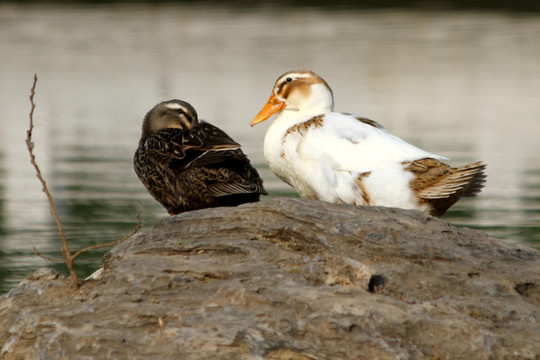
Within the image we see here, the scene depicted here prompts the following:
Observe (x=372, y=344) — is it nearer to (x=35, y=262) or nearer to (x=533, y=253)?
(x=533, y=253)

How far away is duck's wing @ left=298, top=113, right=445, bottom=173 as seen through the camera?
6.54m

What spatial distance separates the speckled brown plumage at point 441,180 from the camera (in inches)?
246

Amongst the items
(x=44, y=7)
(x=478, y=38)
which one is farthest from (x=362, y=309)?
(x=44, y=7)

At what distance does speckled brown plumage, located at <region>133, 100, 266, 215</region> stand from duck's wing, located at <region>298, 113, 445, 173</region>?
1.68 feet

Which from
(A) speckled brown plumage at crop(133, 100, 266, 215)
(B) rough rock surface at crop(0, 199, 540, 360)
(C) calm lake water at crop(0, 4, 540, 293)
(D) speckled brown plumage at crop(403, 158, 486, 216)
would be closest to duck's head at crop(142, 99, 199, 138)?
(A) speckled brown plumage at crop(133, 100, 266, 215)

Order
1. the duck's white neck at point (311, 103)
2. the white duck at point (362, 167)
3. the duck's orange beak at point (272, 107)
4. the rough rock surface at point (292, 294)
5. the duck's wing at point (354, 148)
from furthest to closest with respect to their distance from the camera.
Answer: the duck's orange beak at point (272, 107), the duck's white neck at point (311, 103), the duck's wing at point (354, 148), the white duck at point (362, 167), the rough rock surface at point (292, 294)

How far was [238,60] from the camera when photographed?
76.1 feet

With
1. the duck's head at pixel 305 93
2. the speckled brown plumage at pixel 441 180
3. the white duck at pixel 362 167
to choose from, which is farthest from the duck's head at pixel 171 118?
the speckled brown plumage at pixel 441 180

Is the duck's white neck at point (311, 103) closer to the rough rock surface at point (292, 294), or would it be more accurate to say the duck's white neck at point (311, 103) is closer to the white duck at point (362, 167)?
the white duck at point (362, 167)

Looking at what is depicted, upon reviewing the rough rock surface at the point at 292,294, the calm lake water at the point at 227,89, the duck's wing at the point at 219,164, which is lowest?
the calm lake water at the point at 227,89

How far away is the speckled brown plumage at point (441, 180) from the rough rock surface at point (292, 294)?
0.42m

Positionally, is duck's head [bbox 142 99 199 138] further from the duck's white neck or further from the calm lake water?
the calm lake water

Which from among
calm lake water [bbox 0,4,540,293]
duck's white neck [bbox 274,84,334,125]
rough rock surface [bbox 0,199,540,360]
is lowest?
calm lake water [bbox 0,4,540,293]

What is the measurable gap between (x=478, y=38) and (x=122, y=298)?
23.2 m
